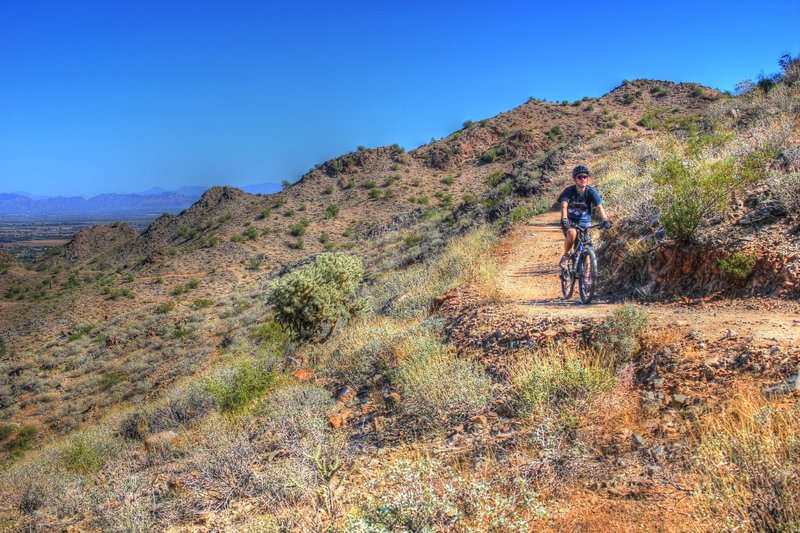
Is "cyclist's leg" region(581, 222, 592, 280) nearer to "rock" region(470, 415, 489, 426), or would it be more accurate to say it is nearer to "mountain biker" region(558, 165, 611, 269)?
"mountain biker" region(558, 165, 611, 269)

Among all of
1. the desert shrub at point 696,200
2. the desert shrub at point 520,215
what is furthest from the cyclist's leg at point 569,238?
the desert shrub at point 520,215

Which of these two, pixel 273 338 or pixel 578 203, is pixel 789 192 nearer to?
pixel 578 203

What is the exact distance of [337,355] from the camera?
827 centimetres

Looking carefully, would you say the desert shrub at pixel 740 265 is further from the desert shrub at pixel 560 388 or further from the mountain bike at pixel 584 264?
the desert shrub at pixel 560 388

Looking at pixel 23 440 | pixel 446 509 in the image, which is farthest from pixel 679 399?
pixel 23 440

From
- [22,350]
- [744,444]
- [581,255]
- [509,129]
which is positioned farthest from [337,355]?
[509,129]

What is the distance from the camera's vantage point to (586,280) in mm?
6879

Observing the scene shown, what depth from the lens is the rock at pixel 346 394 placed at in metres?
6.28

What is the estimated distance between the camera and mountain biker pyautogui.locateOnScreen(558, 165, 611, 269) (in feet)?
22.1

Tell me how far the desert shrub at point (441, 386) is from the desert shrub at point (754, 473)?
84.0 inches

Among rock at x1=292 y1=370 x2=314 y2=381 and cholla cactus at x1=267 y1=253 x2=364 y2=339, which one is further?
cholla cactus at x1=267 y1=253 x2=364 y2=339

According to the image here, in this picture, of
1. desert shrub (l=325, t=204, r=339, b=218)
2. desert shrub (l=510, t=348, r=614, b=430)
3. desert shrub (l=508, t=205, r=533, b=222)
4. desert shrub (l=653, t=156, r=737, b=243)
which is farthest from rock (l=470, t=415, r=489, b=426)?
desert shrub (l=325, t=204, r=339, b=218)

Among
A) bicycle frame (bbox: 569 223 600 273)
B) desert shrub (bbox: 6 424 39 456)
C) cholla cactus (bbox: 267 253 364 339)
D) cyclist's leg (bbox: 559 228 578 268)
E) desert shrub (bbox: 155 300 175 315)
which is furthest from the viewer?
desert shrub (bbox: 155 300 175 315)

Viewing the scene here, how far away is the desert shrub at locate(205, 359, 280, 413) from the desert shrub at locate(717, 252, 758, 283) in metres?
7.10
